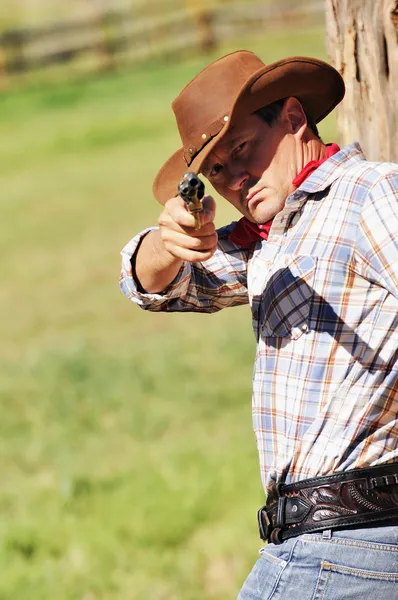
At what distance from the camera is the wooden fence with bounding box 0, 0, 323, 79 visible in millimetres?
28531

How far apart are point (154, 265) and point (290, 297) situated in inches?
19.1

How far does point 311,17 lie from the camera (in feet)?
105

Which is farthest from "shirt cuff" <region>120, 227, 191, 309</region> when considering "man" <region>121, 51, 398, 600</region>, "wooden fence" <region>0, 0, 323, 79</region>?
"wooden fence" <region>0, 0, 323, 79</region>

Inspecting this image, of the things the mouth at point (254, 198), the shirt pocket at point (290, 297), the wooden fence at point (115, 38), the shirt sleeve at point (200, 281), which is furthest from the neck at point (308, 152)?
the wooden fence at point (115, 38)

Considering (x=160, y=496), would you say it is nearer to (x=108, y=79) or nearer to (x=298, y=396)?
(x=298, y=396)

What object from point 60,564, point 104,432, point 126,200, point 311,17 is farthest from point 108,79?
point 60,564

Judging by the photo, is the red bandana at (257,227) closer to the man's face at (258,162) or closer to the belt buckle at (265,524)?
the man's face at (258,162)

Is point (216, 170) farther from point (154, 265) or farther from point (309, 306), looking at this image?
point (309, 306)

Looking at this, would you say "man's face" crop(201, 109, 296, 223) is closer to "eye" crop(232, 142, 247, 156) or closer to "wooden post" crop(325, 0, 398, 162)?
"eye" crop(232, 142, 247, 156)

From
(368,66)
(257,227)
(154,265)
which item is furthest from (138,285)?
(368,66)

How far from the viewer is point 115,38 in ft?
96.3

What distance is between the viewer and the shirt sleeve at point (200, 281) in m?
2.85

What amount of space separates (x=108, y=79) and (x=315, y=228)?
2558cm

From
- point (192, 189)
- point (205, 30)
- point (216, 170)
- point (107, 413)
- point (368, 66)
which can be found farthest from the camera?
point (205, 30)
